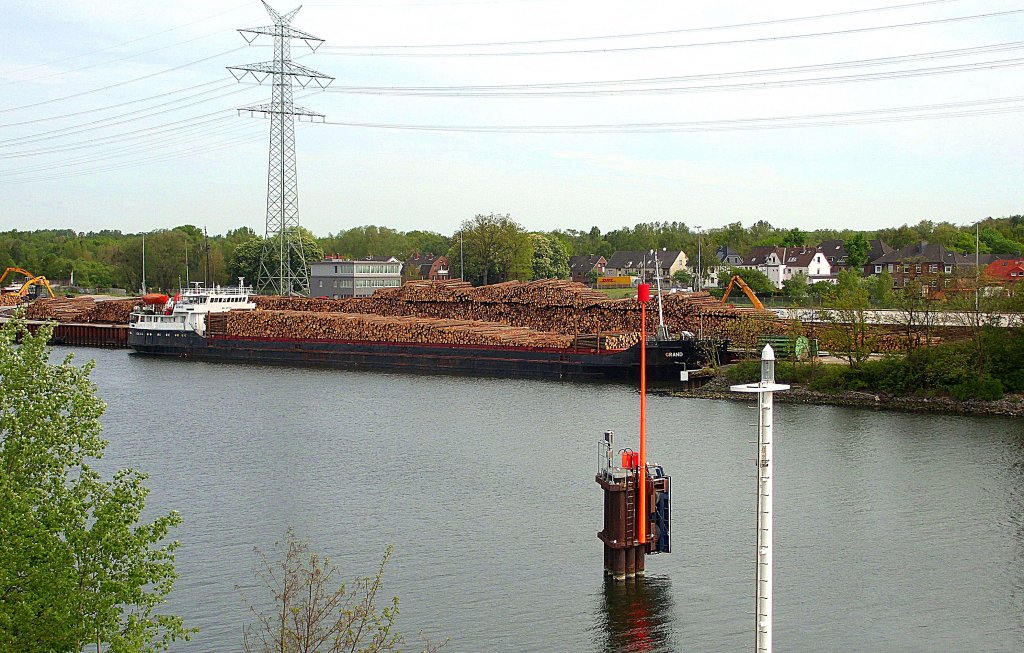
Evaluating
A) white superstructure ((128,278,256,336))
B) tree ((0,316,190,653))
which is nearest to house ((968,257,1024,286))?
white superstructure ((128,278,256,336))

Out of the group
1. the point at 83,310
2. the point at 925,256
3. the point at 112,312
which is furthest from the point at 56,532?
the point at 925,256

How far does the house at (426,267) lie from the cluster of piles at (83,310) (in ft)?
99.5

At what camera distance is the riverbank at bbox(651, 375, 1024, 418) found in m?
33.2

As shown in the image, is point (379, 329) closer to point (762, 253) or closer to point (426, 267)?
point (762, 253)

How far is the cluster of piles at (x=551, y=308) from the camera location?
46906 millimetres

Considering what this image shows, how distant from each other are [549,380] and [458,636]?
96.3ft

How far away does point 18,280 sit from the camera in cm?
12006

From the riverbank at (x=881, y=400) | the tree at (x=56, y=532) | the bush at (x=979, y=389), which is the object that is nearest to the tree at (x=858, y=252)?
the riverbank at (x=881, y=400)

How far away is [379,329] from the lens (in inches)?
2108

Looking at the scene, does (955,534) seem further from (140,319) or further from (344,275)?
(344,275)

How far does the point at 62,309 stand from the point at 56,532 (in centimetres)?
7318

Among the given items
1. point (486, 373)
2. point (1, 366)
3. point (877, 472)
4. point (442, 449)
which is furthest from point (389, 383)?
point (1, 366)

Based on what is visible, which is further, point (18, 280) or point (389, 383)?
point (18, 280)

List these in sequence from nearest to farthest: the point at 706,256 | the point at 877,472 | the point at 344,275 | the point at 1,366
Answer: the point at 1,366 → the point at 877,472 → the point at 344,275 → the point at 706,256
